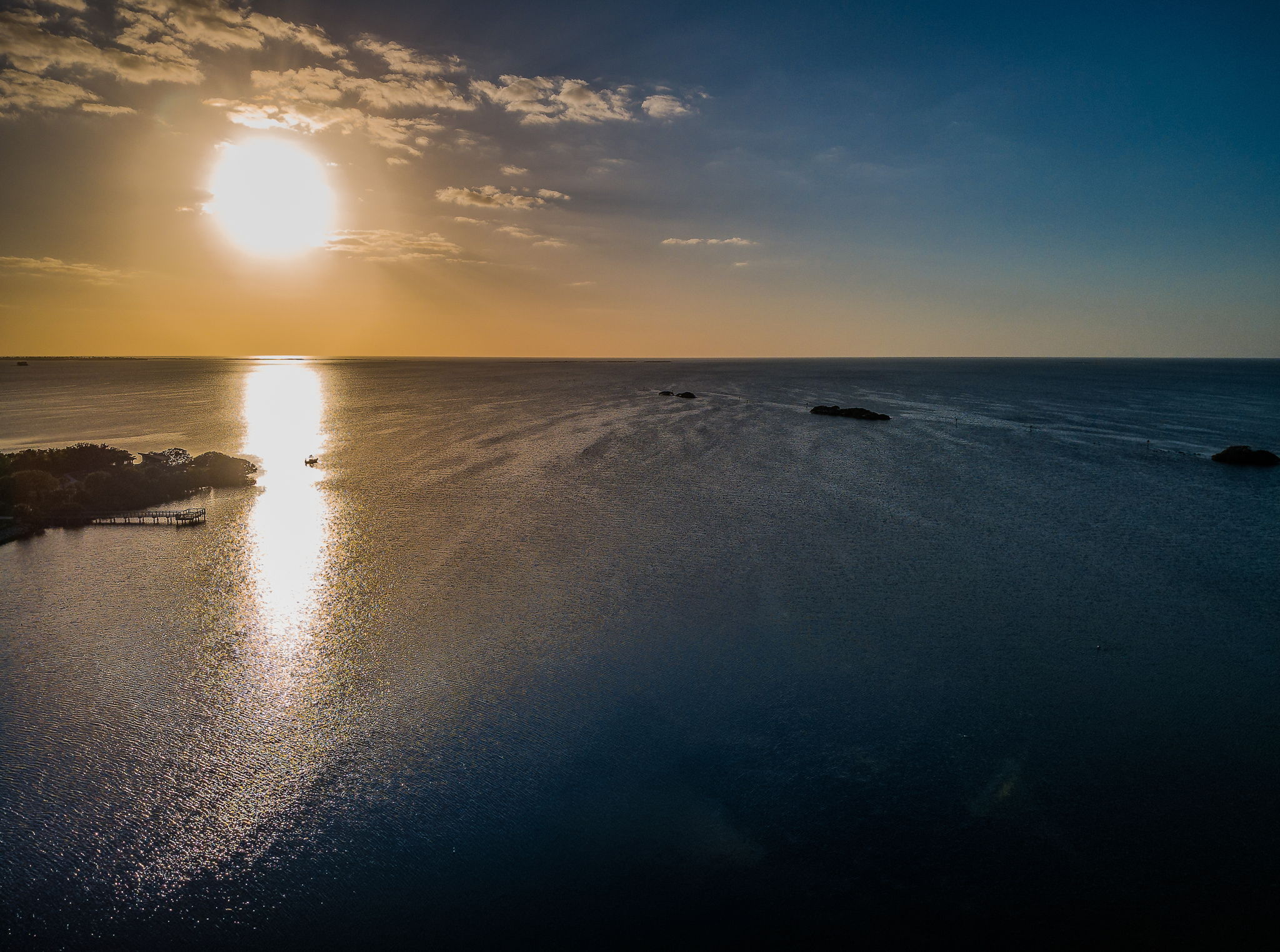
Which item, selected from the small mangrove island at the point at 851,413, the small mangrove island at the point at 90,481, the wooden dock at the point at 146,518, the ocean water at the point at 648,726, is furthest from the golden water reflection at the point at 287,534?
the small mangrove island at the point at 851,413

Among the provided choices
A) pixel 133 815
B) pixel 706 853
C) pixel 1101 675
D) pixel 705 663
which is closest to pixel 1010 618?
pixel 1101 675

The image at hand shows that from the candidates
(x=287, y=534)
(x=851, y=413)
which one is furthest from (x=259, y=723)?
(x=851, y=413)

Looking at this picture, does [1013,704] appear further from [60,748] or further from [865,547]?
[60,748]

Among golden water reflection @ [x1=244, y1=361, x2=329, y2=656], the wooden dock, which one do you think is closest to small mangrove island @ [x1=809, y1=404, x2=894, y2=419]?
golden water reflection @ [x1=244, y1=361, x2=329, y2=656]

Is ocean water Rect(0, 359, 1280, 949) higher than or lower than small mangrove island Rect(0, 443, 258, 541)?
lower

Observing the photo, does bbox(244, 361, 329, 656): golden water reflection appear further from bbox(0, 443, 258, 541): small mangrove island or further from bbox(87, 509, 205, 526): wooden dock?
bbox(0, 443, 258, 541): small mangrove island

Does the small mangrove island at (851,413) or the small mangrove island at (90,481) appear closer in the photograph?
the small mangrove island at (90,481)

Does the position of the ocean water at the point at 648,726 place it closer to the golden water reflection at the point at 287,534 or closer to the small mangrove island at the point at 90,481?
the golden water reflection at the point at 287,534
